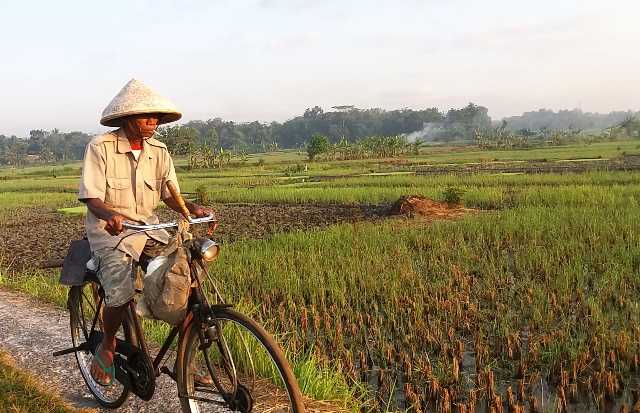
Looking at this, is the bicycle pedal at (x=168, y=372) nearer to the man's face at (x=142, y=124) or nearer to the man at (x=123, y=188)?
the man at (x=123, y=188)

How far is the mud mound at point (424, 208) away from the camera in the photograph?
40.3ft

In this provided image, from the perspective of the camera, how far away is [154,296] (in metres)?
2.23

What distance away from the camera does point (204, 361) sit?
2332mm

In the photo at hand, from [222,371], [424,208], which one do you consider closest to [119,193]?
[222,371]

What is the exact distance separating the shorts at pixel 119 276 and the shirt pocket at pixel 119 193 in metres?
0.24

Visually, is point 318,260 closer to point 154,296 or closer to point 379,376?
point 379,376

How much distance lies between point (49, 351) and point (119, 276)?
1.66 metres

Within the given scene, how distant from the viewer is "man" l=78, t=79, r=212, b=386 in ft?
8.05

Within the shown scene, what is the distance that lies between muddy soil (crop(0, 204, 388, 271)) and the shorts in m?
7.65

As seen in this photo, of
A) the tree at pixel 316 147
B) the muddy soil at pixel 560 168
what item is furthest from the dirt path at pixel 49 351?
the tree at pixel 316 147

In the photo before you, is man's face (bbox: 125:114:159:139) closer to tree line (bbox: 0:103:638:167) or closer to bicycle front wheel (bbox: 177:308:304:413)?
bicycle front wheel (bbox: 177:308:304:413)

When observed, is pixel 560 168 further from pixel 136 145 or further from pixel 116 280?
pixel 116 280

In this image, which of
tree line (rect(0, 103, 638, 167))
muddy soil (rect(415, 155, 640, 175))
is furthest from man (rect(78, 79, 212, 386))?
tree line (rect(0, 103, 638, 167))

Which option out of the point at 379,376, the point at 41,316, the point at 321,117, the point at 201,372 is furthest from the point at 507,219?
the point at 321,117
